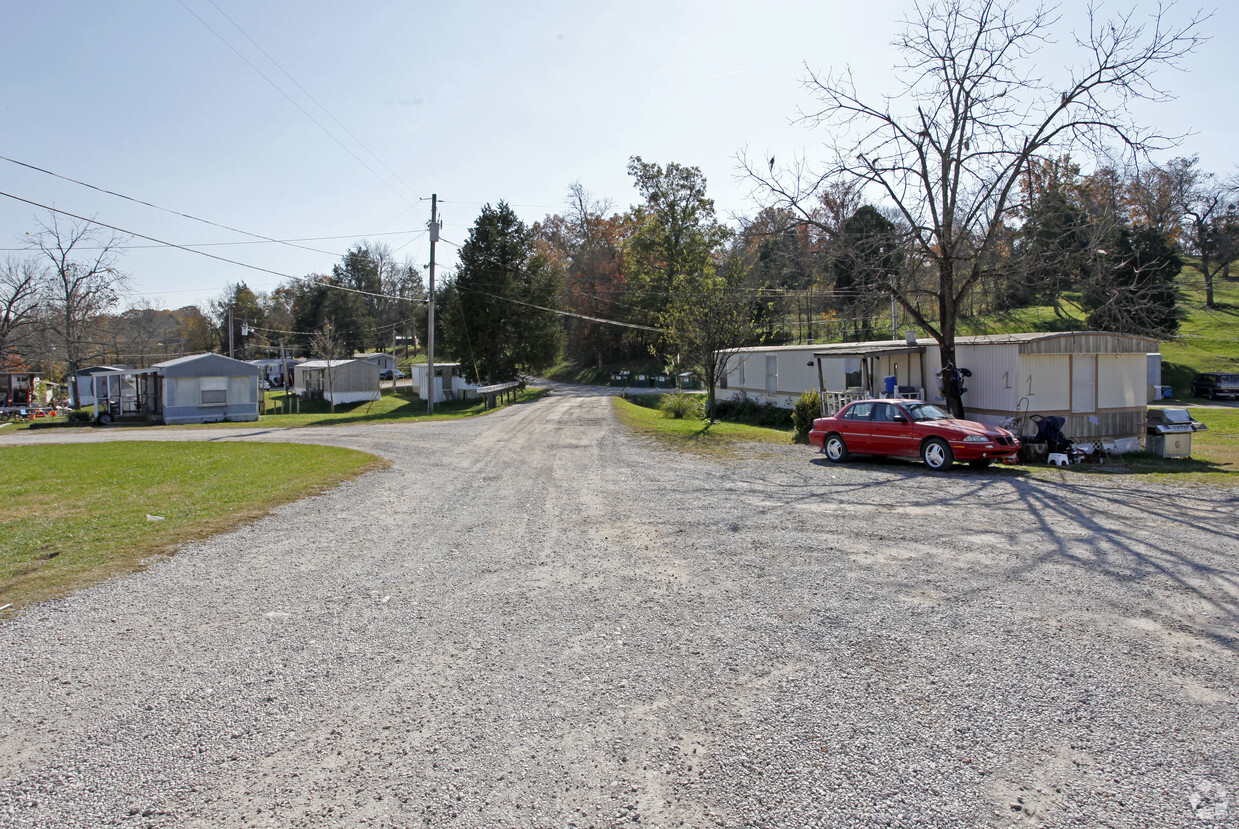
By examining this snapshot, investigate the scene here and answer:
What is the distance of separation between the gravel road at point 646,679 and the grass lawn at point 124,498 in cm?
77

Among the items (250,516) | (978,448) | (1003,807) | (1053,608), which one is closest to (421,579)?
(250,516)

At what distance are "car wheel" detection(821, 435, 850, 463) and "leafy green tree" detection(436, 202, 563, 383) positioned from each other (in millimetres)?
30683

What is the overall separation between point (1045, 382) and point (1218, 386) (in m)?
27.2

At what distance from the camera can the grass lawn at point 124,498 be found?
694 cm

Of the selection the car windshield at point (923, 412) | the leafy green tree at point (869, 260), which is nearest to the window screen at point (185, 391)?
the leafy green tree at point (869, 260)

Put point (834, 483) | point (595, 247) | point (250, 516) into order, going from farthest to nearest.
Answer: point (595, 247) → point (834, 483) → point (250, 516)

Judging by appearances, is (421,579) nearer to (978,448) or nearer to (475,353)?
(978,448)

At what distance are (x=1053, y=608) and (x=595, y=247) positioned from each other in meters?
58.3

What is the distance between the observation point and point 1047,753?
3.49m

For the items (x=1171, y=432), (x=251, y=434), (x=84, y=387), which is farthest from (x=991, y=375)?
(x=84, y=387)

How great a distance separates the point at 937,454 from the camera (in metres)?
13.1

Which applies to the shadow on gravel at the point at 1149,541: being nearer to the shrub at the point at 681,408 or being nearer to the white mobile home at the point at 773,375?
the white mobile home at the point at 773,375

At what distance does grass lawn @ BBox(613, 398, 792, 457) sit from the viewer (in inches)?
664

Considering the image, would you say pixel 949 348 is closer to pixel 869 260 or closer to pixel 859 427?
pixel 869 260
